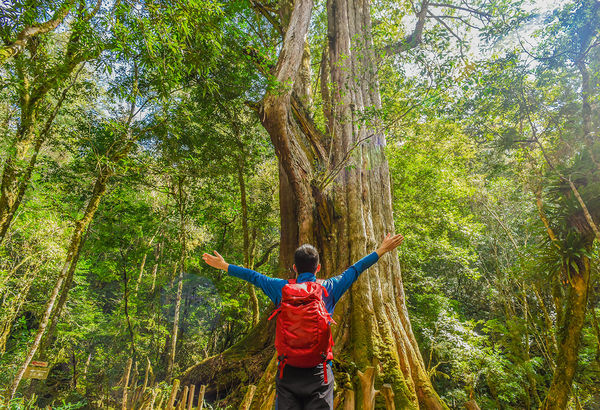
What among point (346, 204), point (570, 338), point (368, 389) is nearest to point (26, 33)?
point (346, 204)

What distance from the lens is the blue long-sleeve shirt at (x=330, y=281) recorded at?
1.88 metres

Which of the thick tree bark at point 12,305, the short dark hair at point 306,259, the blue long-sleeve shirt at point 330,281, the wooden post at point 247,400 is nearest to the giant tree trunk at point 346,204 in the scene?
the wooden post at point 247,400

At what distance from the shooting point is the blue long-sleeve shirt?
6.15ft

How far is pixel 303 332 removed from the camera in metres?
1.60

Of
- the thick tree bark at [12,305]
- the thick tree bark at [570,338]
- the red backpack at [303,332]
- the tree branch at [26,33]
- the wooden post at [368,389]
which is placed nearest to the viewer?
the red backpack at [303,332]

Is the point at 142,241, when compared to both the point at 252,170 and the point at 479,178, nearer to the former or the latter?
the point at 252,170

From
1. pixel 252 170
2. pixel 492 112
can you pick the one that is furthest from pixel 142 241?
pixel 492 112

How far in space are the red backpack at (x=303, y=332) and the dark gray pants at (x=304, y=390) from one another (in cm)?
5

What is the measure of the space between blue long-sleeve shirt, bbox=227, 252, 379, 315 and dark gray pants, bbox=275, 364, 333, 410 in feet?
1.37

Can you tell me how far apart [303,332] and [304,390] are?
1.15ft

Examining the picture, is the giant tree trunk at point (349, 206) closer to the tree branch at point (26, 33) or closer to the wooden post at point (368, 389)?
the wooden post at point (368, 389)

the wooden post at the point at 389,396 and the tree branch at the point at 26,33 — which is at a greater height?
the tree branch at the point at 26,33

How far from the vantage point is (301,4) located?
4812 millimetres

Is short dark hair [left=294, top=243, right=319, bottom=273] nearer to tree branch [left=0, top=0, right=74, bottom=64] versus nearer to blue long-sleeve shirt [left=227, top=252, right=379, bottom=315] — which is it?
blue long-sleeve shirt [left=227, top=252, right=379, bottom=315]
